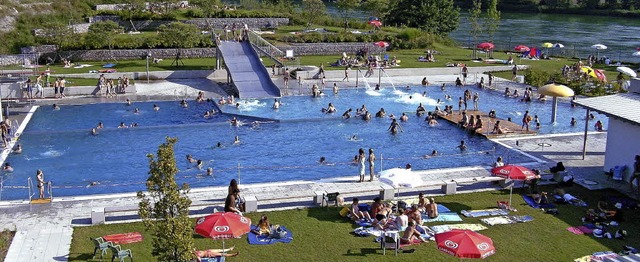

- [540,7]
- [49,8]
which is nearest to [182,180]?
[49,8]

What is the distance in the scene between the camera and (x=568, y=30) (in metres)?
85.4

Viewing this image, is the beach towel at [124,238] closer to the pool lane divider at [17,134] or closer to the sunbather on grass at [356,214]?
the sunbather on grass at [356,214]

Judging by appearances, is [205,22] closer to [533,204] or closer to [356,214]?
[356,214]

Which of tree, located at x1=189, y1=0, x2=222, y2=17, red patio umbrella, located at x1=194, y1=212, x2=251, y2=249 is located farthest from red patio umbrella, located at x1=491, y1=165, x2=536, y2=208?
tree, located at x1=189, y1=0, x2=222, y2=17

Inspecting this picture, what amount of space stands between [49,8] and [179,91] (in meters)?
28.0

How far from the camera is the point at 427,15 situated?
69812mm

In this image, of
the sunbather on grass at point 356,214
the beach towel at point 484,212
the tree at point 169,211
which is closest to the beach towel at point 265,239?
the sunbather on grass at point 356,214

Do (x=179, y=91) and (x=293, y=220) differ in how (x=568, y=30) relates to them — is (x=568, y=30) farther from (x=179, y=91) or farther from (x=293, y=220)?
(x=293, y=220)

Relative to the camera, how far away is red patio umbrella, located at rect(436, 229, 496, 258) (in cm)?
1487

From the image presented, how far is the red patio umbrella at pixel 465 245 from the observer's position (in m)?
14.9

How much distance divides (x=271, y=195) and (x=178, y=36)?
Answer: 1280 inches

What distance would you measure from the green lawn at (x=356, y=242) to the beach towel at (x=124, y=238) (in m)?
0.23

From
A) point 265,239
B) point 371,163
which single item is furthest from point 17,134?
point 265,239

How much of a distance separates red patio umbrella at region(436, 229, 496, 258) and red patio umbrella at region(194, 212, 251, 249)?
492cm
